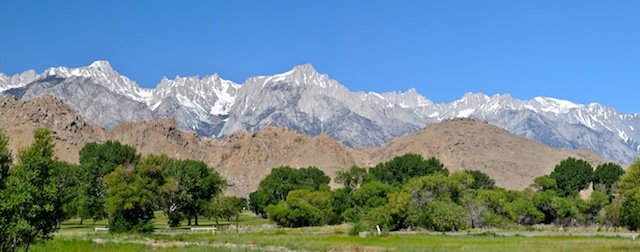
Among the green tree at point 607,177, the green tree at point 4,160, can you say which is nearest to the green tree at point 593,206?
the green tree at point 607,177

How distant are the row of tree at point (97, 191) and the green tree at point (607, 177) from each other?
77882 mm

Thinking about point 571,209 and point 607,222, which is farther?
point 571,209

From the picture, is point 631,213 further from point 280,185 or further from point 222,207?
point 280,185

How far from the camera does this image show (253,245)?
61000 mm

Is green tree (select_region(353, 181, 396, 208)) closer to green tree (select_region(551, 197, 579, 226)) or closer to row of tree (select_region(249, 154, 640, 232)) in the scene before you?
row of tree (select_region(249, 154, 640, 232))

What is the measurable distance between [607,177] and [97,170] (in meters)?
105

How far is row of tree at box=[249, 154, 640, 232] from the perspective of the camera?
9700 cm

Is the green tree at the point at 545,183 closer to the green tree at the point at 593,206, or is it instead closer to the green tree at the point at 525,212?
the green tree at the point at 593,206

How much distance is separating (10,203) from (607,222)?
97.2 m

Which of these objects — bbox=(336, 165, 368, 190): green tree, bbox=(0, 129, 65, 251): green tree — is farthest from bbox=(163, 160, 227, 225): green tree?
bbox=(0, 129, 65, 251): green tree

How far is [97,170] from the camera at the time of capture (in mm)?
126500

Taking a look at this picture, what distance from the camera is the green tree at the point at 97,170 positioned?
110m

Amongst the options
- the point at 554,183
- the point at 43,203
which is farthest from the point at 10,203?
the point at 554,183

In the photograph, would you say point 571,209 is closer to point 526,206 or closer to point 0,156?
point 526,206
